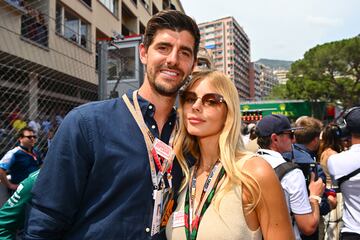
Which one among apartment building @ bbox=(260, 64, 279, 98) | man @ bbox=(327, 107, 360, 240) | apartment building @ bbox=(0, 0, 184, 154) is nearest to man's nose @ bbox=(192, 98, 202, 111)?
man @ bbox=(327, 107, 360, 240)

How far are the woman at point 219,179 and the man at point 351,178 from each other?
1.47 metres

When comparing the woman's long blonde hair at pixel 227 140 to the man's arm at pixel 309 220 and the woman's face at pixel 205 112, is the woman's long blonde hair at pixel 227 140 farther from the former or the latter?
the man's arm at pixel 309 220

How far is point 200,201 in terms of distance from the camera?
5.88 feet

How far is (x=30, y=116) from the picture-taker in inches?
232

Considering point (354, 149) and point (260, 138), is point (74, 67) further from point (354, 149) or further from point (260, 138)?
point (354, 149)

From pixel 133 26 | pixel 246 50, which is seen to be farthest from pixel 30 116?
pixel 246 50

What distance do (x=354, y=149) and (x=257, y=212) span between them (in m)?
1.71

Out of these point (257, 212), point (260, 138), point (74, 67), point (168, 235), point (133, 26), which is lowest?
point (168, 235)

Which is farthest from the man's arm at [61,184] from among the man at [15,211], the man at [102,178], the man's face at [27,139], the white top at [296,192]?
the man's face at [27,139]

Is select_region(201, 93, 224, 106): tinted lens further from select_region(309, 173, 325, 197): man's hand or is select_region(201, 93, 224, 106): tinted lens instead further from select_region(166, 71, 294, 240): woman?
select_region(309, 173, 325, 197): man's hand

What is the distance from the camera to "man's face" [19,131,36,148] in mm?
5238

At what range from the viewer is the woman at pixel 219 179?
1617 millimetres

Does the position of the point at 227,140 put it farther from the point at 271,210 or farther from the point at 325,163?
the point at 325,163

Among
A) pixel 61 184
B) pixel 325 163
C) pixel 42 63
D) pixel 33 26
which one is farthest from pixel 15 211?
pixel 33 26
